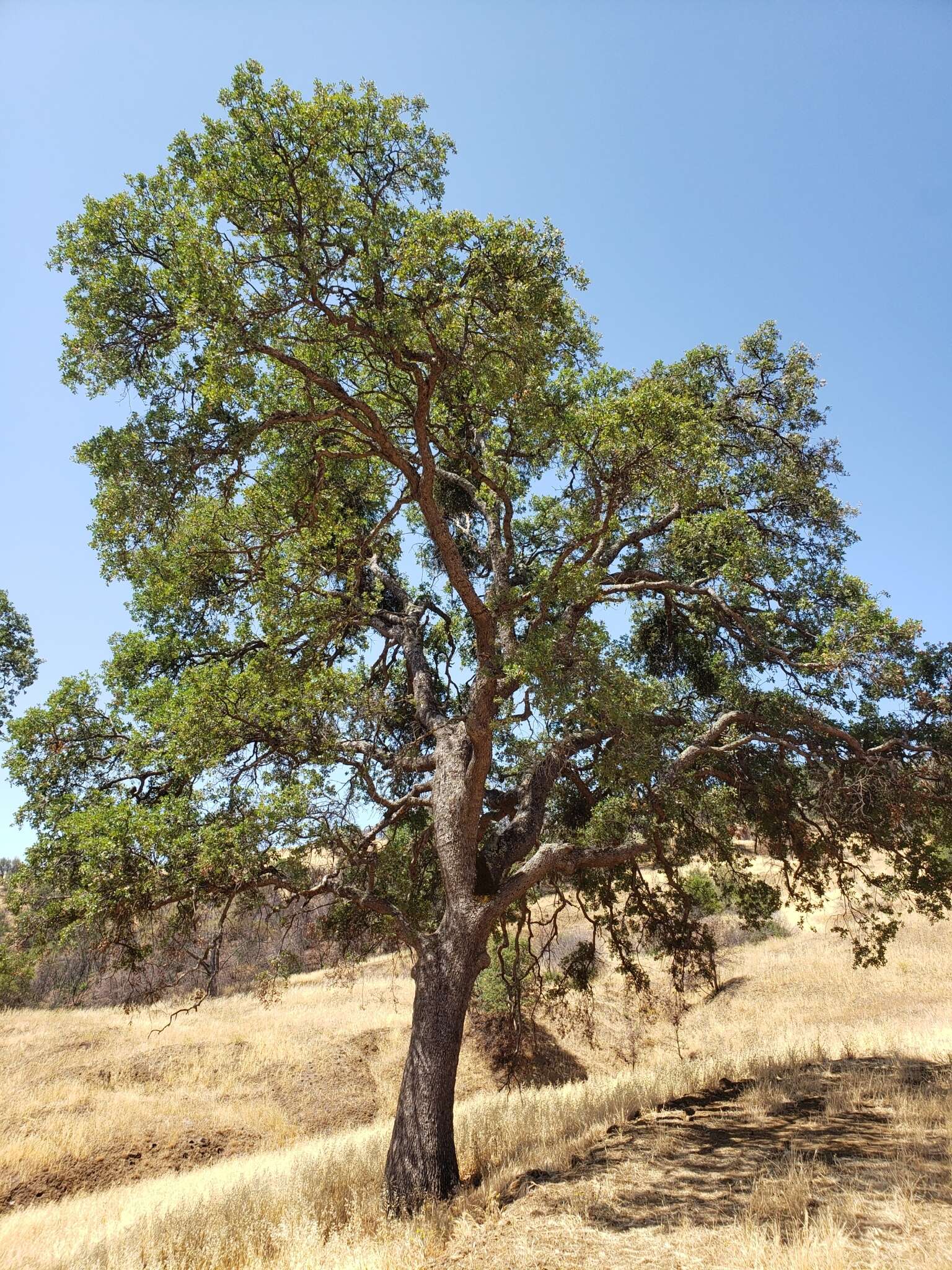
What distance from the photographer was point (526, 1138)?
9867mm

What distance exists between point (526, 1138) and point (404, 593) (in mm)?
8204

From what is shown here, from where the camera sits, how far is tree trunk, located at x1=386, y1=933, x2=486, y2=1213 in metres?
7.95

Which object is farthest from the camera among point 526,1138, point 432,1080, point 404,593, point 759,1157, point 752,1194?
point 404,593

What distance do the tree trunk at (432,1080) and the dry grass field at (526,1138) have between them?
47 cm

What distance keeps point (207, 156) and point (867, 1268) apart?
10.7 metres

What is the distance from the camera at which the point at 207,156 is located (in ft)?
24.6

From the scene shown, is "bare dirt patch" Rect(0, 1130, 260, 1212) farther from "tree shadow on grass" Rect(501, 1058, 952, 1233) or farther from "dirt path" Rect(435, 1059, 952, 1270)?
"dirt path" Rect(435, 1059, 952, 1270)

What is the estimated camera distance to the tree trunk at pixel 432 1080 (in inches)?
313

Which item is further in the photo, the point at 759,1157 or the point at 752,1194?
the point at 759,1157

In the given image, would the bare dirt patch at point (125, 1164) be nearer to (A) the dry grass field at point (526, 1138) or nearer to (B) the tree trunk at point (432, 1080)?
(A) the dry grass field at point (526, 1138)

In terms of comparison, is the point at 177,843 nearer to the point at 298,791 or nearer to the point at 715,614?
the point at 298,791

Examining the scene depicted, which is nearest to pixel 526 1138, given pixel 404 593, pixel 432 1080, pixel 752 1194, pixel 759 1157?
pixel 432 1080

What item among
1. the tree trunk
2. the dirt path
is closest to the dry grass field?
the dirt path

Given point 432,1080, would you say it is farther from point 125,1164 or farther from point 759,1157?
point 125,1164
